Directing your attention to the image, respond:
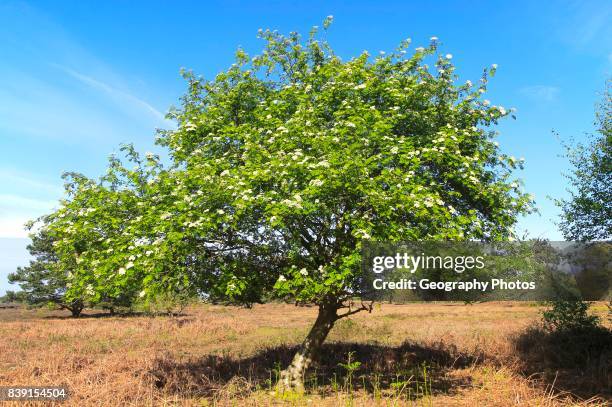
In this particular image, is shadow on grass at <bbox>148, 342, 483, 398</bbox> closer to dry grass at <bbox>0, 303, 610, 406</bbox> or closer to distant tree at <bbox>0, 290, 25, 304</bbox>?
dry grass at <bbox>0, 303, 610, 406</bbox>

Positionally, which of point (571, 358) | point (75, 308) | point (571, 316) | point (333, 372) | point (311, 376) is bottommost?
point (75, 308)

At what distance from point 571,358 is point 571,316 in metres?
3.64

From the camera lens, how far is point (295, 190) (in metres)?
12.7

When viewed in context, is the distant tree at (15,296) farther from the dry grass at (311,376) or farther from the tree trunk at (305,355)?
the tree trunk at (305,355)

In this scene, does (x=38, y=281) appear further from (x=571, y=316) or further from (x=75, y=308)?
(x=571, y=316)

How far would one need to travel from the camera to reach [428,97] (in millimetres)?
17016

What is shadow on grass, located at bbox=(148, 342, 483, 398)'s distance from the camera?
652 inches

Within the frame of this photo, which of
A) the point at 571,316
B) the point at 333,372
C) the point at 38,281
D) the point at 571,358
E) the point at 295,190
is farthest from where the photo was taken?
the point at 38,281

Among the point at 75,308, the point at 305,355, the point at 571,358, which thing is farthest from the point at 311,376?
the point at 75,308

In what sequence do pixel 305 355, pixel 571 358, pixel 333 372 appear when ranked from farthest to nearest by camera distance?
pixel 571 358
pixel 333 372
pixel 305 355

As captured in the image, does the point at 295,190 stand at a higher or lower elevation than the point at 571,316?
higher

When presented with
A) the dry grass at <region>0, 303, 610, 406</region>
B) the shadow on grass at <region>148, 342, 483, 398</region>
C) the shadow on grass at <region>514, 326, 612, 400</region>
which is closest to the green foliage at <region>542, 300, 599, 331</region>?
the shadow on grass at <region>514, 326, 612, 400</region>

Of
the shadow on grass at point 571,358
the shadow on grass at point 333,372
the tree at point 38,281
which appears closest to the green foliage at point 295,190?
the shadow on grass at point 333,372

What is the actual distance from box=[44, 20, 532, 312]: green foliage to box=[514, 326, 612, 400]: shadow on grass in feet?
22.3
